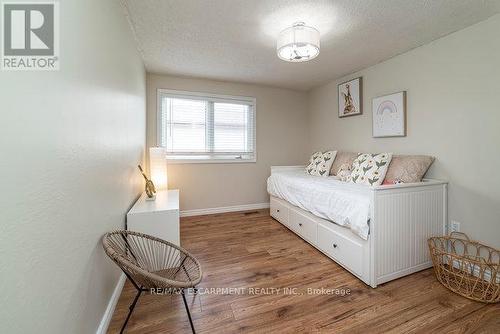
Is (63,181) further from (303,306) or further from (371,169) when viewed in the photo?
(371,169)

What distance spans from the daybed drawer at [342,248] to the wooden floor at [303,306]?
0.27 ft

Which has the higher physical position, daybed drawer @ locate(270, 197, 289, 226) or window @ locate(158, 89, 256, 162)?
window @ locate(158, 89, 256, 162)

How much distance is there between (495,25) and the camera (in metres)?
1.78

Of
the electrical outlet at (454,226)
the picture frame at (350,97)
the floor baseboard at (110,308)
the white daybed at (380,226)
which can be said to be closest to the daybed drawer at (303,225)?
the white daybed at (380,226)

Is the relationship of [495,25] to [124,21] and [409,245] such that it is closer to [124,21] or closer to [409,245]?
[409,245]

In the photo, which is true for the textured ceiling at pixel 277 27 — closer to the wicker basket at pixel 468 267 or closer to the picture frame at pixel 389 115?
the picture frame at pixel 389 115

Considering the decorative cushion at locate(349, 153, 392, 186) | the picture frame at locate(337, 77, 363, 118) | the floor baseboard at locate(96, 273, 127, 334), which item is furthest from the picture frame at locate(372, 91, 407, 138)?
the floor baseboard at locate(96, 273, 127, 334)

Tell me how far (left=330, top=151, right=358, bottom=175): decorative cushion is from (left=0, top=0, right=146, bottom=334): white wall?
286cm

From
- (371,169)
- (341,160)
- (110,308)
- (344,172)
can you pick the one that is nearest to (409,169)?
(371,169)

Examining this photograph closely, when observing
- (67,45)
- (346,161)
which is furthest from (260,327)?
(346,161)

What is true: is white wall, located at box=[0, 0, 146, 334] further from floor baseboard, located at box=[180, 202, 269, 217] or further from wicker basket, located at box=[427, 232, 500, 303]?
wicker basket, located at box=[427, 232, 500, 303]

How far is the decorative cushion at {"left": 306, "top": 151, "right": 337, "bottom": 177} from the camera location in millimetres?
3315

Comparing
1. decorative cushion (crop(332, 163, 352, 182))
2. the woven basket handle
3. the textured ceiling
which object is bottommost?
the woven basket handle

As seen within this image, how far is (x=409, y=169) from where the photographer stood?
221 cm
